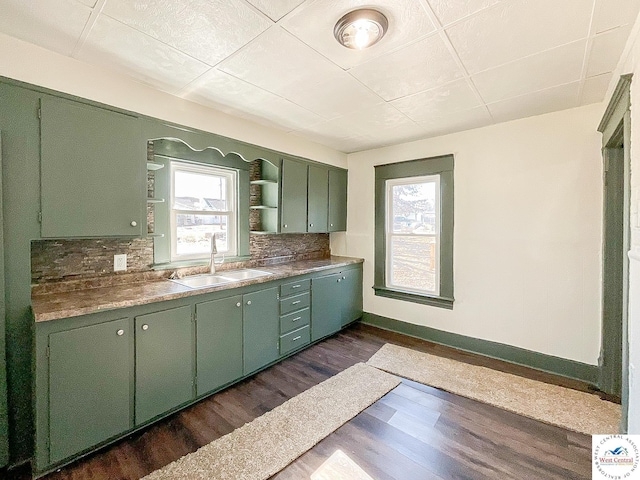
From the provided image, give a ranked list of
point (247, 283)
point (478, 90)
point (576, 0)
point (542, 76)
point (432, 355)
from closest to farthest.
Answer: point (576, 0) → point (542, 76) → point (478, 90) → point (247, 283) → point (432, 355)

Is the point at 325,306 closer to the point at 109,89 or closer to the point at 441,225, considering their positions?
the point at 441,225

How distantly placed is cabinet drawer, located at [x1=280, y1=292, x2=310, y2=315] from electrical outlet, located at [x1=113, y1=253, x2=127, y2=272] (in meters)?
1.44

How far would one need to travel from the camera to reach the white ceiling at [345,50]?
1.49 m

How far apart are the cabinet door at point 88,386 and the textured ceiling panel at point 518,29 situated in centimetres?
278

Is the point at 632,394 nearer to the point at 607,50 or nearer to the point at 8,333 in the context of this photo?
the point at 607,50

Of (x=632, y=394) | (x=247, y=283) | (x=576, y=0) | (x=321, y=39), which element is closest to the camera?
(x=576, y=0)

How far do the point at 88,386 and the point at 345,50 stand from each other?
263 centimetres

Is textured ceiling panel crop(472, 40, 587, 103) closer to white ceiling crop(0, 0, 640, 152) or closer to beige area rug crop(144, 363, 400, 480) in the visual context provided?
white ceiling crop(0, 0, 640, 152)

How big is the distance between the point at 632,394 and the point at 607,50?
2029mm

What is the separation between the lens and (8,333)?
5.79 feet

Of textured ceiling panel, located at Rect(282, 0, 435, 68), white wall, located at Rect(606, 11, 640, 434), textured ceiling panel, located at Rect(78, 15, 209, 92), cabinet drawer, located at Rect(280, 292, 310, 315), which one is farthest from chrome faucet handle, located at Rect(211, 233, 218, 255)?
white wall, located at Rect(606, 11, 640, 434)

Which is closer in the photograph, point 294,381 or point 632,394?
point 632,394

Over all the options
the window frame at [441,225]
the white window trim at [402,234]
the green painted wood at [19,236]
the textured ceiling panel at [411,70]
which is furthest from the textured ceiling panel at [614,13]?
the green painted wood at [19,236]

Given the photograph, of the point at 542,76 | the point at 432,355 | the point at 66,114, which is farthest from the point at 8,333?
the point at 542,76
